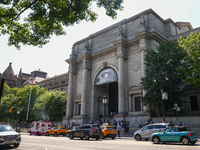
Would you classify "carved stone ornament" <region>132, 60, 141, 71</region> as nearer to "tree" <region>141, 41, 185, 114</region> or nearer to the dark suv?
"tree" <region>141, 41, 185, 114</region>

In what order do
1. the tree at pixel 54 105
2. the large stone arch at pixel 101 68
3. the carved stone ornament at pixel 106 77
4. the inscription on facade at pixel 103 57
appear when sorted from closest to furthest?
the carved stone ornament at pixel 106 77 → the large stone arch at pixel 101 68 → the inscription on facade at pixel 103 57 → the tree at pixel 54 105

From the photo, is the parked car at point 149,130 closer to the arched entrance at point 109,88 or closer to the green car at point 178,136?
the green car at point 178,136

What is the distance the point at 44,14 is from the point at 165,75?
60.2ft

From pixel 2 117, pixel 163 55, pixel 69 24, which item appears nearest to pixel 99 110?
pixel 163 55

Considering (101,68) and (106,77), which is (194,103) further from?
(101,68)

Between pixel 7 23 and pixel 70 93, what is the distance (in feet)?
102

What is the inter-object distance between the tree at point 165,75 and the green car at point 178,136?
34.5 ft

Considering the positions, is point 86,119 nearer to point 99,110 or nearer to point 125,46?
point 99,110

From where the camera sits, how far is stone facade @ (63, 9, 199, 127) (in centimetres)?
3291

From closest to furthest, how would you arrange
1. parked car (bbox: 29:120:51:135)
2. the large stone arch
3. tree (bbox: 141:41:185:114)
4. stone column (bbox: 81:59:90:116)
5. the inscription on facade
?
tree (bbox: 141:41:185:114) → parked car (bbox: 29:120:51:135) → the large stone arch → the inscription on facade → stone column (bbox: 81:59:90:116)

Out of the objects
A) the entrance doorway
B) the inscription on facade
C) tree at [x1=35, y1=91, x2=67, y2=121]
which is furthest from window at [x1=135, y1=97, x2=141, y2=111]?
tree at [x1=35, y1=91, x2=67, y2=121]

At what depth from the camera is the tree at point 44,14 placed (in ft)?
44.2

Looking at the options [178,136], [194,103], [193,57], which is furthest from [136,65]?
[178,136]

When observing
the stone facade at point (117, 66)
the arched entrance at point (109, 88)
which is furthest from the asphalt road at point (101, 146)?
the arched entrance at point (109, 88)
